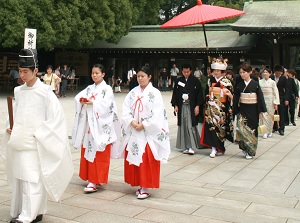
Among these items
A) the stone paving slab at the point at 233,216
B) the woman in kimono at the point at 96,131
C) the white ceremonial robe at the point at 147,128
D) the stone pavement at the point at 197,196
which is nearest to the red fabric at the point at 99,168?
the woman in kimono at the point at 96,131

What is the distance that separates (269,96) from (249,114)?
10.3ft

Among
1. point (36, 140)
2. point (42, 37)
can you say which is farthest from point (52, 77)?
point (36, 140)

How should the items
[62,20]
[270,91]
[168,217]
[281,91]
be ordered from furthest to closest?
[62,20] → [281,91] → [270,91] → [168,217]

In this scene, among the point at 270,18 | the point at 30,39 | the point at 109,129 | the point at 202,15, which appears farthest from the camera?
the point at 270,18

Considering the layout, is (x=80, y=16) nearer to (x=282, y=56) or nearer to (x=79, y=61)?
(x=79, y=61)

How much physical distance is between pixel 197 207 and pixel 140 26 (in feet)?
86.0

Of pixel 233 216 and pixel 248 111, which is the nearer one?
pixel 233 216

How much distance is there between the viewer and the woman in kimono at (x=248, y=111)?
7.53 m

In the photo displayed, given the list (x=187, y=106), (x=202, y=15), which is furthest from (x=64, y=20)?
(x=187, y=106)

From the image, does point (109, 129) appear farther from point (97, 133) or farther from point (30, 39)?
point (30, 39)

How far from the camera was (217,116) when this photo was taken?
7684mm

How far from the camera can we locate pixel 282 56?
2055cm

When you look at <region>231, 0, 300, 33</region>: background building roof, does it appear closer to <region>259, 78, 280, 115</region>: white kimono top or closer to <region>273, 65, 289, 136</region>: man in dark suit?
<region>273, 65, 289, 136</region>: man in dark suit

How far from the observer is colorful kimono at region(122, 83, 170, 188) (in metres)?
5.01
